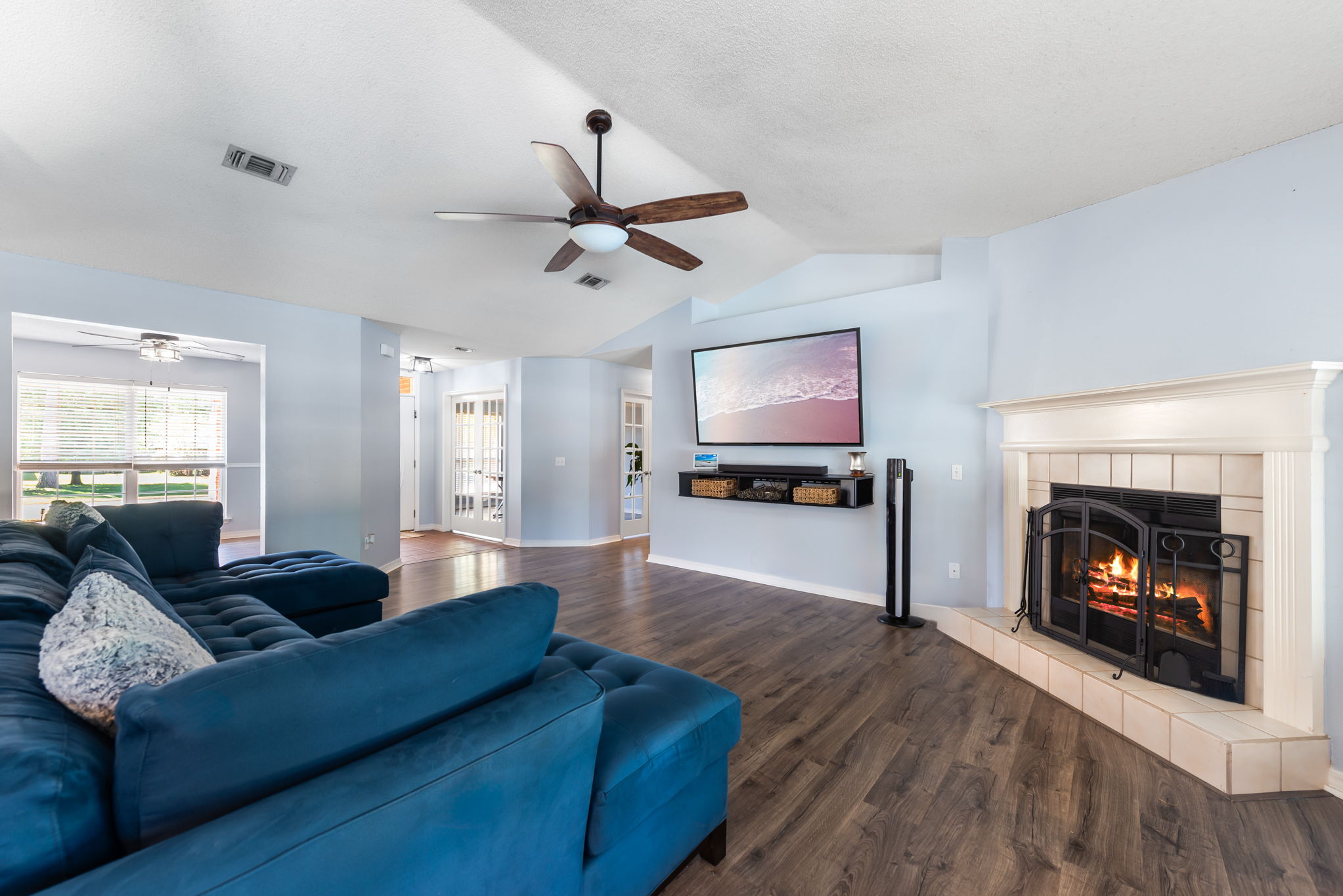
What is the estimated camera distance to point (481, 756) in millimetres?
928

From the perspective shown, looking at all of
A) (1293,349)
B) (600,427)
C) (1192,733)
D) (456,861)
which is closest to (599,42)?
(456,861)

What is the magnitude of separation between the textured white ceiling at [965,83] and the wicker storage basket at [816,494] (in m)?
2.09

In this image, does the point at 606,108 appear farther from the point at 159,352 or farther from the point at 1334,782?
the point at 159,352

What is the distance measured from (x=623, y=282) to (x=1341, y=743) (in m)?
4.81

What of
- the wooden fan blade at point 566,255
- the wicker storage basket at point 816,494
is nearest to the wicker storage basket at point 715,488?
the wicker storage basket at point 816,494

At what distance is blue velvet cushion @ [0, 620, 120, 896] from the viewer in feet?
1.94

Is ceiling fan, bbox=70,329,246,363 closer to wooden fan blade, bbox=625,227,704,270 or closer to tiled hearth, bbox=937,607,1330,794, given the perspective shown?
wooden fan blade, bbox=625,227,704,270

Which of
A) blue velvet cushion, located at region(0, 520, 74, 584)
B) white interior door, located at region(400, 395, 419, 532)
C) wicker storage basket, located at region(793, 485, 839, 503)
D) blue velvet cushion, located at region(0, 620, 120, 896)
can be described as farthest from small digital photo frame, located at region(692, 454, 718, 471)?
white interior door, located at region(400, 395, 419, 532)

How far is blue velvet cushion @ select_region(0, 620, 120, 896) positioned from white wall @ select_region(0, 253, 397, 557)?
4.08 metres

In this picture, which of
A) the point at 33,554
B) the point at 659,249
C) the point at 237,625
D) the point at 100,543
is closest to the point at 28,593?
the point at 33,554

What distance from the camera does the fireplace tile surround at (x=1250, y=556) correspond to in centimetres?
196

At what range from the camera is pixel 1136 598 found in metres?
2.54

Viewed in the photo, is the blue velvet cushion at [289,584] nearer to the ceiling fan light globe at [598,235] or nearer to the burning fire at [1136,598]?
the ceiling fan light globe at [598,235]

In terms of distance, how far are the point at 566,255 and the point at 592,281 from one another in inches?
64.1
